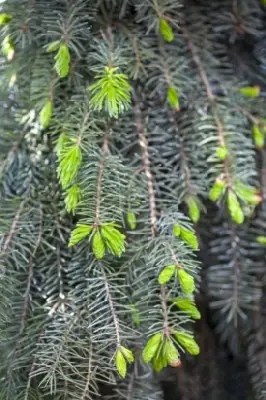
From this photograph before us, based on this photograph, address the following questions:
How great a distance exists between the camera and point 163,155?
575 millimetres

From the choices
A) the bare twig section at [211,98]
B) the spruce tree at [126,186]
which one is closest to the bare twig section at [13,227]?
the spruce tree at [126,186]

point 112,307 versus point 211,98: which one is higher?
point 211,98

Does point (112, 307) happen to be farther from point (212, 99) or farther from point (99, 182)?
point (212, 99)

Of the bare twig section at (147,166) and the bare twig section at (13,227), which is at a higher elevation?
the bare twig section at (147,166)

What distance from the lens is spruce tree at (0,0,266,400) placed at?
0.53m

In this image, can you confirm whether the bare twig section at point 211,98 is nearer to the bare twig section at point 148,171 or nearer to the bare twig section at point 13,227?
the bare twig section at point 148,171

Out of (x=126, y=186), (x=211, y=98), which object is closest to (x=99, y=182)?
(x=126, y=186)

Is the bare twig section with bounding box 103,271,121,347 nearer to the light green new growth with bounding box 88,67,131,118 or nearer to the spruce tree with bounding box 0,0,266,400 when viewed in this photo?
the spruce tree with bounding box 0,0,266,400

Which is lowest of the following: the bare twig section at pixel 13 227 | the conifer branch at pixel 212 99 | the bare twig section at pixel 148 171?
the bare twig section at pixel 13 227

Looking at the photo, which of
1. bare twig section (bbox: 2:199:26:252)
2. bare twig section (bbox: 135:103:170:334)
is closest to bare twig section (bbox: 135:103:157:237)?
bare twig section (bbox: 135:103:170:334)

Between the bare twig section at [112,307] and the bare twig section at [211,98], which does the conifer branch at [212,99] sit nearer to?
the bare twig section at [211,98]

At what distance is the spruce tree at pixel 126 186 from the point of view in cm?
53

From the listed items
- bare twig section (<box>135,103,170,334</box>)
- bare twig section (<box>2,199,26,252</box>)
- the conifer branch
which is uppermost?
the conifer branch

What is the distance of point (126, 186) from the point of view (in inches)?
21.5
